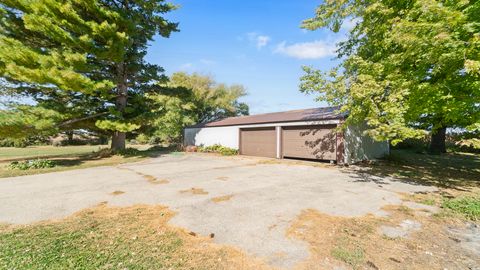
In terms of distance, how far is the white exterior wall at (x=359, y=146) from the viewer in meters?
12.6

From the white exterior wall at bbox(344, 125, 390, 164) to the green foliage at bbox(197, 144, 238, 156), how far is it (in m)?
8.42

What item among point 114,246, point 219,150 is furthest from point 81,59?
point 114,246

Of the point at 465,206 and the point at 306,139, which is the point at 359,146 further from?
the point at 465,206

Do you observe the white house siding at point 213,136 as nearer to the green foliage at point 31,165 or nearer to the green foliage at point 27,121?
the green foliage at point 27,121

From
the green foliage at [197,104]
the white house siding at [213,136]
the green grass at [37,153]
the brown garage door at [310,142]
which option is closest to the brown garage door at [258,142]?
the white house siding at [213,136]

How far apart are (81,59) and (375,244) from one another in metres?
14.3

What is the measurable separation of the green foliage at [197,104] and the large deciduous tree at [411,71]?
17618 mm

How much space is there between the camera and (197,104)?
30859mm

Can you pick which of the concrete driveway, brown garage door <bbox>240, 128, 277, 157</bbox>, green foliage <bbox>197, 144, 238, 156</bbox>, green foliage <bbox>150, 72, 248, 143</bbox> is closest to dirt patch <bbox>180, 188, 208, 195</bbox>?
the concrete driveway

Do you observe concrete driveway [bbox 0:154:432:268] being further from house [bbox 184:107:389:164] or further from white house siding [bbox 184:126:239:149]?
white house siding [bbox 184:126:239:149]

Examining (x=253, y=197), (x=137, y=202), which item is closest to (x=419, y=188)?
(x=253, y=197)

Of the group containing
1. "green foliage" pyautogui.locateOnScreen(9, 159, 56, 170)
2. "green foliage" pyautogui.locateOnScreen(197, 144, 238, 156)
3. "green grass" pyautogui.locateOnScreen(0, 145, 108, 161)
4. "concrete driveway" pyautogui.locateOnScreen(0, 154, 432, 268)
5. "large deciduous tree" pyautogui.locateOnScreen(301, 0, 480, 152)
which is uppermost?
"large deciduous tree" pyautogui.locateOnScreen(301, 0, 480, 152)

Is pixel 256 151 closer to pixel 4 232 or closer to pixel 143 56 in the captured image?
pixel 143 56

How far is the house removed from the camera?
12.7 m
